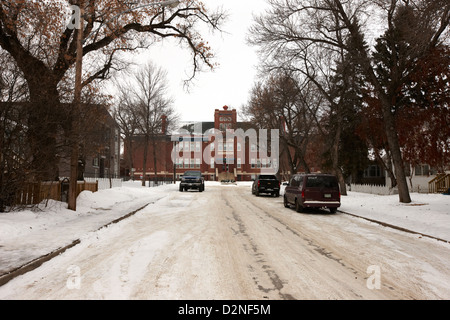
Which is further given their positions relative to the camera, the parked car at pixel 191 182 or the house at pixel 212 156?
the house at pixel 212 156

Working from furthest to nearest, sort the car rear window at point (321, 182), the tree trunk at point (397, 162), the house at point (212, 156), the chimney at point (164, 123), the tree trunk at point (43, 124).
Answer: the house at point (212, 156)
the chimney at point (164, 123)
the tree trunk at point (397, 162)
the car rear window at point (321, 182)
the tree trunk at point (43, 124)

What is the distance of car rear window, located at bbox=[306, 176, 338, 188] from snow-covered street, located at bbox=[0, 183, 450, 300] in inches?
151

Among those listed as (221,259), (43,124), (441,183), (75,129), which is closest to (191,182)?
(75,129)

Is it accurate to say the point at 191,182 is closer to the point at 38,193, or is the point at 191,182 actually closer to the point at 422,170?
the point at 38,193

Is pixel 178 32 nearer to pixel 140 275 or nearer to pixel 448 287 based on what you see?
pixel 140 275

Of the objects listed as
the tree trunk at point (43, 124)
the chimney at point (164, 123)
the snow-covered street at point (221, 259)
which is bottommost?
the snow-covered street at point (221, 259)

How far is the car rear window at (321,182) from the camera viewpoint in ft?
48.8

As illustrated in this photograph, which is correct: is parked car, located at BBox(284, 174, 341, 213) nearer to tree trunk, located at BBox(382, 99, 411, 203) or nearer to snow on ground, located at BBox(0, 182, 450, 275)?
snow on ground, located at BBox(0, 182, 450, 275)

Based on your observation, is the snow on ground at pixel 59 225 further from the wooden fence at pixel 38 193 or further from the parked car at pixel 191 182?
the parked car at pixel 191 182

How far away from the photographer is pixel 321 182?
1492cm

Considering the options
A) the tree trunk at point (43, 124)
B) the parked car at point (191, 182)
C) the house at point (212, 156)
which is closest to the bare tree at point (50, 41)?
the tree trunk at point (43, 124)

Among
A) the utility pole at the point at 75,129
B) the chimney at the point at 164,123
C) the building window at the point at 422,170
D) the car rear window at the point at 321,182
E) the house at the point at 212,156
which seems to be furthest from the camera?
the house at the point at 212,156

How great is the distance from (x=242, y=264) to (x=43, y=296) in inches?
127

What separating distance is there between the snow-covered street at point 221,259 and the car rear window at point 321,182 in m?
3.83
